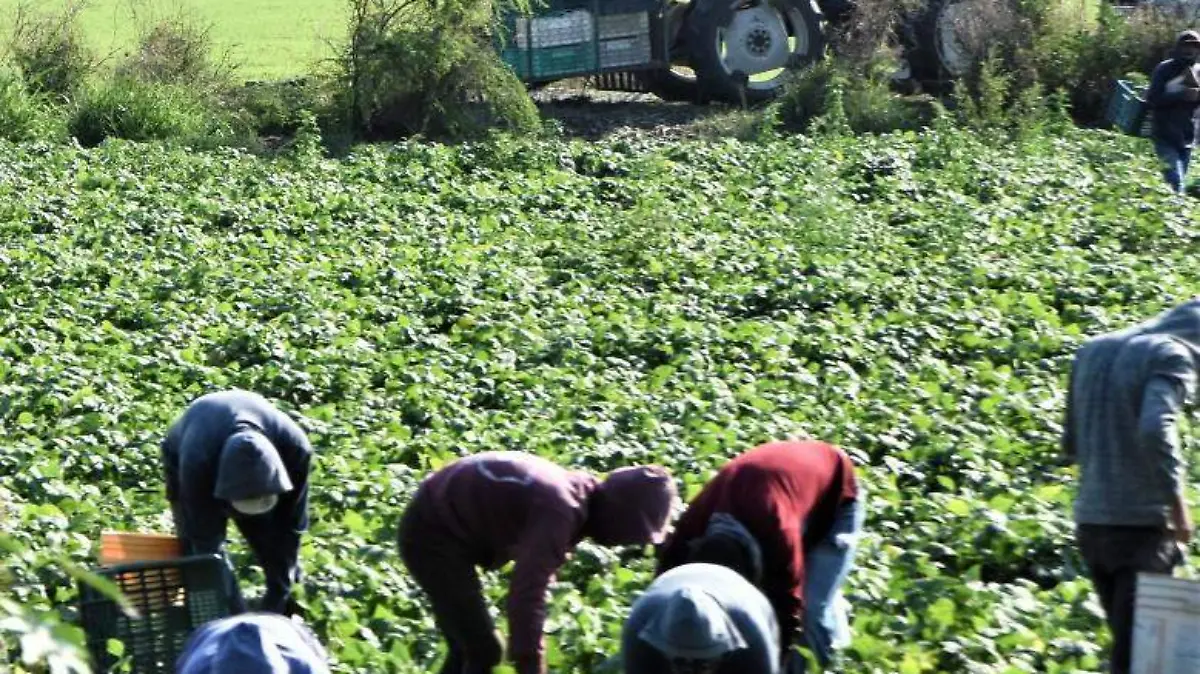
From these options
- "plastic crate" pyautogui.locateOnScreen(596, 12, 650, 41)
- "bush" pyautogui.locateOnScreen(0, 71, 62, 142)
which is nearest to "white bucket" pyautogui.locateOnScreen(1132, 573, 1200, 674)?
"bush" pyautogui.locateOnScreen(0, 71, 62, 142)

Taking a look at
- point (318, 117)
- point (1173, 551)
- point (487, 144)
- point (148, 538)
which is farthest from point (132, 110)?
point (1173, 551)

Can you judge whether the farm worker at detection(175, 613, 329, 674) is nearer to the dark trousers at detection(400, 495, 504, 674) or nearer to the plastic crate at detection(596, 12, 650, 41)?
the dark trousers at detection(400, 495, 504, 674)

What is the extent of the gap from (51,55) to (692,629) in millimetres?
20403

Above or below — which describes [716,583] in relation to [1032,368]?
above

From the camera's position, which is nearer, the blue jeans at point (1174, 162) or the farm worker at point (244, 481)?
the farm worker at point (244, 481)

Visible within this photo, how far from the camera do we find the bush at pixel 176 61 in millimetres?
23062

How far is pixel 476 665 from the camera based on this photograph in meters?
5.99

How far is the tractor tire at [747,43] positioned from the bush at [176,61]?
20.2 ft

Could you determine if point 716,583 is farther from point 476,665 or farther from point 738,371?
point 738,371

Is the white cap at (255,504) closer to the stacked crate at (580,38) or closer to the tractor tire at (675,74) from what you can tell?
the stacked crate at (580,38)

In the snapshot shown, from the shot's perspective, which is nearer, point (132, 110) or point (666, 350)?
point (666, 350)

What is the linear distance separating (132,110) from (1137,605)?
17789 mm

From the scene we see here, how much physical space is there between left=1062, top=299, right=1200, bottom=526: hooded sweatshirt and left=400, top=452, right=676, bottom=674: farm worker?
139 cm

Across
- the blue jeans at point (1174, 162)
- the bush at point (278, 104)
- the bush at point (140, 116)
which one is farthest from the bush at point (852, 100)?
the bush at point (140, 116)
